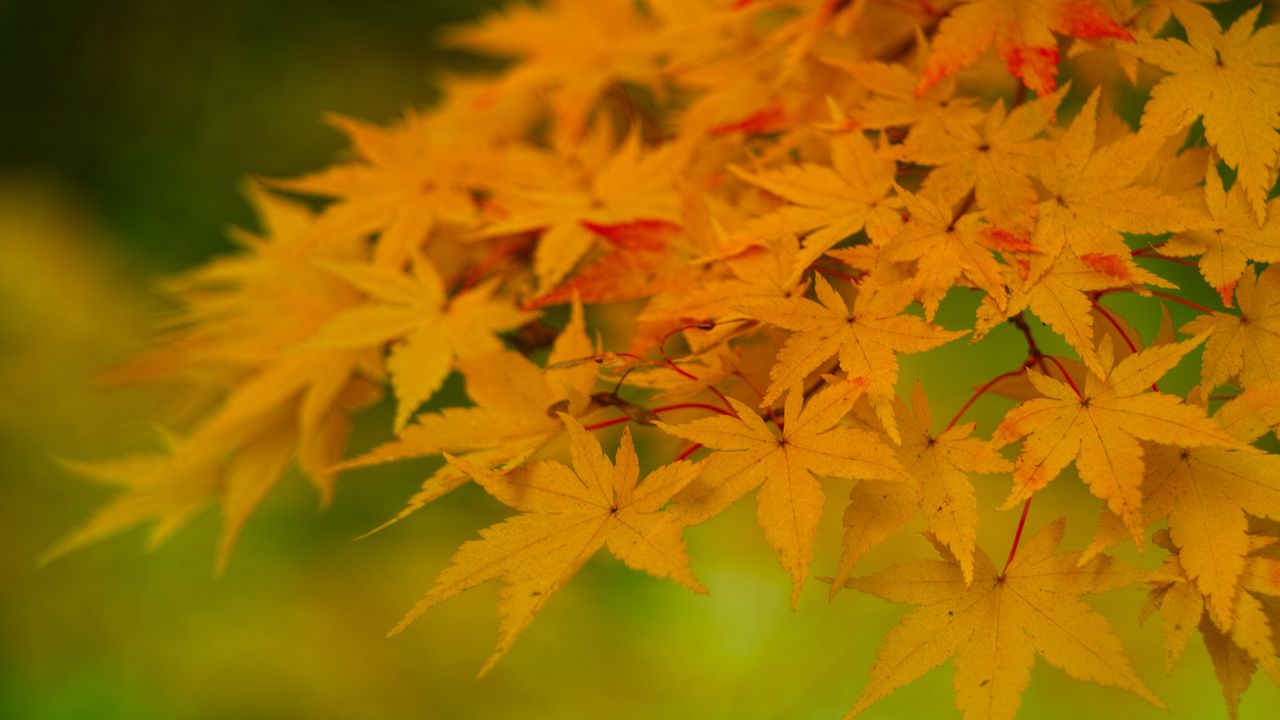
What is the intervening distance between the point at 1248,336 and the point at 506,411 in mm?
446

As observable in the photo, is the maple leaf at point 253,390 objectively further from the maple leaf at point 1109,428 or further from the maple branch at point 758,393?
the maple leaf at point 1109,428

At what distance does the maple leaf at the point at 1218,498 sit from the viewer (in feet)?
1.54

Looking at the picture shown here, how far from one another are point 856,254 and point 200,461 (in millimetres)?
603

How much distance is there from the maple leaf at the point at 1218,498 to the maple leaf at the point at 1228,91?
12cm

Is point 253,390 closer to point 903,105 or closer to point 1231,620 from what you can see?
point 903,105

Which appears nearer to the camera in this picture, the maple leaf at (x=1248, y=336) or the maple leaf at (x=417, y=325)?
the maple leaf at (x=1248, y=336)

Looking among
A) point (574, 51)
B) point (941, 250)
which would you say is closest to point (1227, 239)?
point (941, 250)

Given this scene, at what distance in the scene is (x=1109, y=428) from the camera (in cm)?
49

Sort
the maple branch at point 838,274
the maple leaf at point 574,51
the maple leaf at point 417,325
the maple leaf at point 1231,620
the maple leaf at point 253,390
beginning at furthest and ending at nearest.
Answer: the maple leaf at point 574,51, the maple leaf at point 253,390, the maple leaf at point 417,325, the maple branch at point 838,274, the maple leaf at point 1231,620

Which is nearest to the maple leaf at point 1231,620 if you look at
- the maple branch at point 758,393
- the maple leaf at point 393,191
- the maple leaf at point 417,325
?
the maple branch at point 758,393

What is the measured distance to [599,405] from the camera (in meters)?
0.59

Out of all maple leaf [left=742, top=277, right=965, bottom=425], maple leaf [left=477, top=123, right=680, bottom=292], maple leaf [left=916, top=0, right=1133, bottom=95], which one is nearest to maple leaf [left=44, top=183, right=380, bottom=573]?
maple leaf [left=477, top=123, right=680, bottom=292]

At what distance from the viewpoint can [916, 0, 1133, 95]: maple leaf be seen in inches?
22.7

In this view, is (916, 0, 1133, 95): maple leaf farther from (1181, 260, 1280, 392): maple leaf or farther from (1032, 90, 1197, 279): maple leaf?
(1181, 260, 1280, 392): maple leaf
